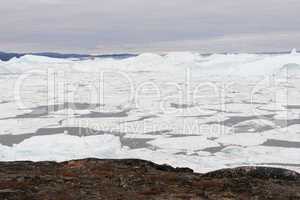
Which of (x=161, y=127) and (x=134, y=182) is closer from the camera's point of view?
(x=134, y=182)

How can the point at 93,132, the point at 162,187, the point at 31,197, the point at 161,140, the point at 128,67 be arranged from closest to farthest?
1. the point at 31,197
2. the point at 162,187
3. the point at 161,140
4. the point at 93,132
5. the point at 128,67

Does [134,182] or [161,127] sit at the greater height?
[134,182]

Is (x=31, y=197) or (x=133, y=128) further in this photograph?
(x=133, y=128)

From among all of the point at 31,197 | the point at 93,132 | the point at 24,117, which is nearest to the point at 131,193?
the point at 31,197

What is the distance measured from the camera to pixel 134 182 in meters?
5.04

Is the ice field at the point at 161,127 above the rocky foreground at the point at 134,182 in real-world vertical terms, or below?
below

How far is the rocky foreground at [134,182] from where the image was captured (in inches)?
179

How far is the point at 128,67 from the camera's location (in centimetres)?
6819

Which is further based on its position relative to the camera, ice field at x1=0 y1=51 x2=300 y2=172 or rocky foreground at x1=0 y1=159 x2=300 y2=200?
ice field at x1=0 y1=51 x2=300 y2=172

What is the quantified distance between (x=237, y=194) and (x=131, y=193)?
3.23 ft

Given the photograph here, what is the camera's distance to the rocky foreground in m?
4.56

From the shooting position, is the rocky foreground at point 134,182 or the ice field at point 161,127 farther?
the ice field at point 161,127

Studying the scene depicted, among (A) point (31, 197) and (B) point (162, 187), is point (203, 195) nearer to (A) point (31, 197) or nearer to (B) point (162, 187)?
(B) point (162, 187)

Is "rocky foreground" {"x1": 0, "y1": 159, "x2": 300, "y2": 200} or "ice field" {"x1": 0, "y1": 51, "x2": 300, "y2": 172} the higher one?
"rocky foreground" {"x1": 0, "y1": 159, "x2": 300, "y2": 200}
